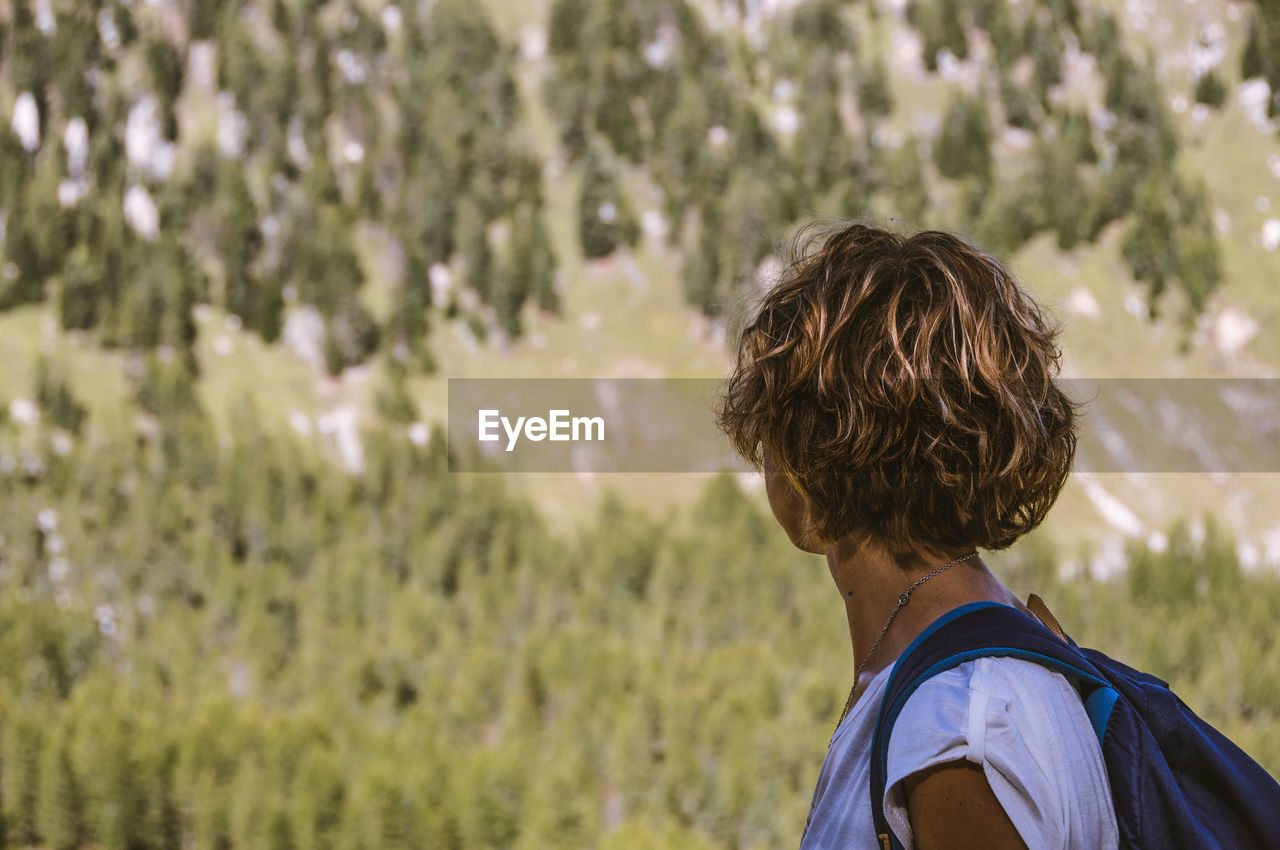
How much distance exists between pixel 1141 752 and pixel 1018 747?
0.13 m

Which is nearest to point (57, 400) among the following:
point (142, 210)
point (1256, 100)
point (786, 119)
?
point (142, 210)

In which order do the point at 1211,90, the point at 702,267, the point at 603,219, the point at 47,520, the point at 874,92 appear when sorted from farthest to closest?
the point at 874,92 < the point at 1211,90 < the point at 603,219 < the point at 702,267 < the point at 47,520

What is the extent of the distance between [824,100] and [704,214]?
5.90 metres

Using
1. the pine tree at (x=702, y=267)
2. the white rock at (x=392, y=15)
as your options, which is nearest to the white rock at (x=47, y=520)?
the pine tree at (x=702, y=267)

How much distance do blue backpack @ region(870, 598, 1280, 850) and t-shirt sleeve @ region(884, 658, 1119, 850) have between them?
0.01 meters

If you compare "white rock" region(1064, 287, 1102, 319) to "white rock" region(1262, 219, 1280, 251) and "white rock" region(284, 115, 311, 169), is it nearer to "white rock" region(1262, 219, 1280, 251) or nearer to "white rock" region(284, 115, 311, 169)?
"white rock" region(1262, 219, 1280, 251)

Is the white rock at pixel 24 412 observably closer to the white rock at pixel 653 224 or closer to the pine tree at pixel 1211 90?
the white rock at pixel 653 224

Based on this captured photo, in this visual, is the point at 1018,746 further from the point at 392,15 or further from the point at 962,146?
the point at 392,15

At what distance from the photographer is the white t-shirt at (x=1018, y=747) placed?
942 millimetres

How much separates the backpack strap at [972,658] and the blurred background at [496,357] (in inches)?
653

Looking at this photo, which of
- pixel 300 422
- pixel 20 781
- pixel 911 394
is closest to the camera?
pixel 911 394

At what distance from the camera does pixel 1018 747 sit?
3.11 ft

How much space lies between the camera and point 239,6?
121 ft

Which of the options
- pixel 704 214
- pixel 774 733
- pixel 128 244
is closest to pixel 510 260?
pixel 704 214
